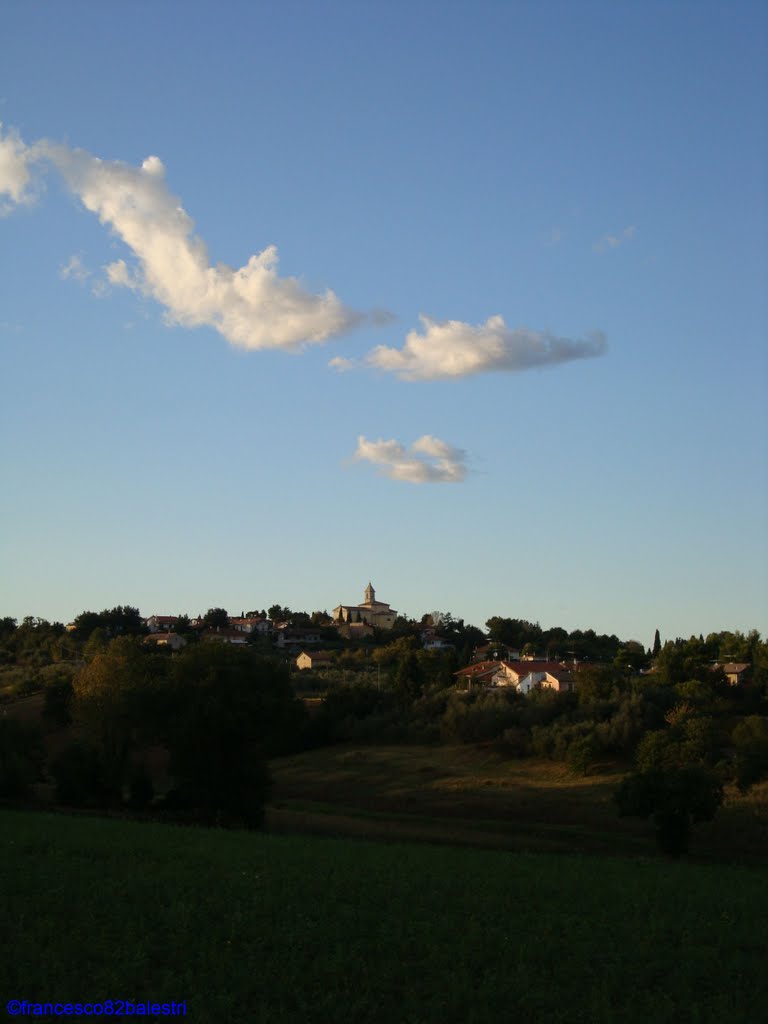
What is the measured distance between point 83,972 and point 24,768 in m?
35.6

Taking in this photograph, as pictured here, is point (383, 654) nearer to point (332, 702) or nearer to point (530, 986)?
point (332, 702)

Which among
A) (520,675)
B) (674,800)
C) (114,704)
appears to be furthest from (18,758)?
(520,675)

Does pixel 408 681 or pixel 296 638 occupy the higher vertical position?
pixel 296 638

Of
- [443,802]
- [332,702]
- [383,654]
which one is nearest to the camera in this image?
[443,802]

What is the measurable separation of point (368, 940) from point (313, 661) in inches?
4936

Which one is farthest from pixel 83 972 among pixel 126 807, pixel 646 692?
pixel 646 692

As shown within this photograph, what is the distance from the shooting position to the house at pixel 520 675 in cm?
10488

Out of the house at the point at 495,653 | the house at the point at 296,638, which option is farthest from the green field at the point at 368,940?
the house at the point at 296,638

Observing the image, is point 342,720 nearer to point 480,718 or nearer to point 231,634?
point 480,718

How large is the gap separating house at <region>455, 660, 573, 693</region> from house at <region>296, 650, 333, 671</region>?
967 inches

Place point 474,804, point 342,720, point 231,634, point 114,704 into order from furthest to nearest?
point 231,634
point 342,720
point 474,804
point 114,704

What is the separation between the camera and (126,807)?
1834 inches

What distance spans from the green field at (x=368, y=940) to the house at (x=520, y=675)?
7912 cm

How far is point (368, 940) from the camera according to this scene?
51.6ft
